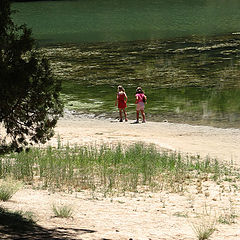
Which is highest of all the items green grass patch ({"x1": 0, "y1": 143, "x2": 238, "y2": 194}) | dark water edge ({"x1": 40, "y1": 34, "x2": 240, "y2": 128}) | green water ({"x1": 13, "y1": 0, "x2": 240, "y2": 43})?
green water ({"x1": 13, "y1": 0, "x2": 240, "y2": 43})

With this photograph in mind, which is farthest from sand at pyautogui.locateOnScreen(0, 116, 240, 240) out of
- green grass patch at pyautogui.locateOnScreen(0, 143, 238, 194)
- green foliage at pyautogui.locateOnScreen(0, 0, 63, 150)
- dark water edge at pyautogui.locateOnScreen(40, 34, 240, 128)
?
dark water edge at pyautogui.locateOnScreen(40, 34, 240, 128)

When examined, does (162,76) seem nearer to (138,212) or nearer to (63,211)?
(138,212)

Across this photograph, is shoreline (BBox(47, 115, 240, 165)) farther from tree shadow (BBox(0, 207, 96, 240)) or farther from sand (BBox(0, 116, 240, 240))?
tree shadow (BBox(0, 207, 96, 240))

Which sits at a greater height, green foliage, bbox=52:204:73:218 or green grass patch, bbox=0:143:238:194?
green foliage, bbox=52:204:73:218

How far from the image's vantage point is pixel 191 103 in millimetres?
27484

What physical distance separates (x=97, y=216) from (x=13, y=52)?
3119 millimetres

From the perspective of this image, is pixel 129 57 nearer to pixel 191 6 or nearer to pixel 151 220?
pixel 151 220

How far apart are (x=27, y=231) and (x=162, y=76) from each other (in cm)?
2690

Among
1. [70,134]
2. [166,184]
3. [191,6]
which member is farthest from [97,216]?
[191,6]

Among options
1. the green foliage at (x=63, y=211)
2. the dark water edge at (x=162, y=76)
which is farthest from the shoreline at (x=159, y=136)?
the green foliage at (x=63, y=211)

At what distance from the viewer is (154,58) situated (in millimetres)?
41344

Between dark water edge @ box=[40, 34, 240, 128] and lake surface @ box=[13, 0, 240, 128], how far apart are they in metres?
0.04

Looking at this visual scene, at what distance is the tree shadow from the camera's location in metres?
8.26

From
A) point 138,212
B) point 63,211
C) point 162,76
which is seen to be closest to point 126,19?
point 162,76
